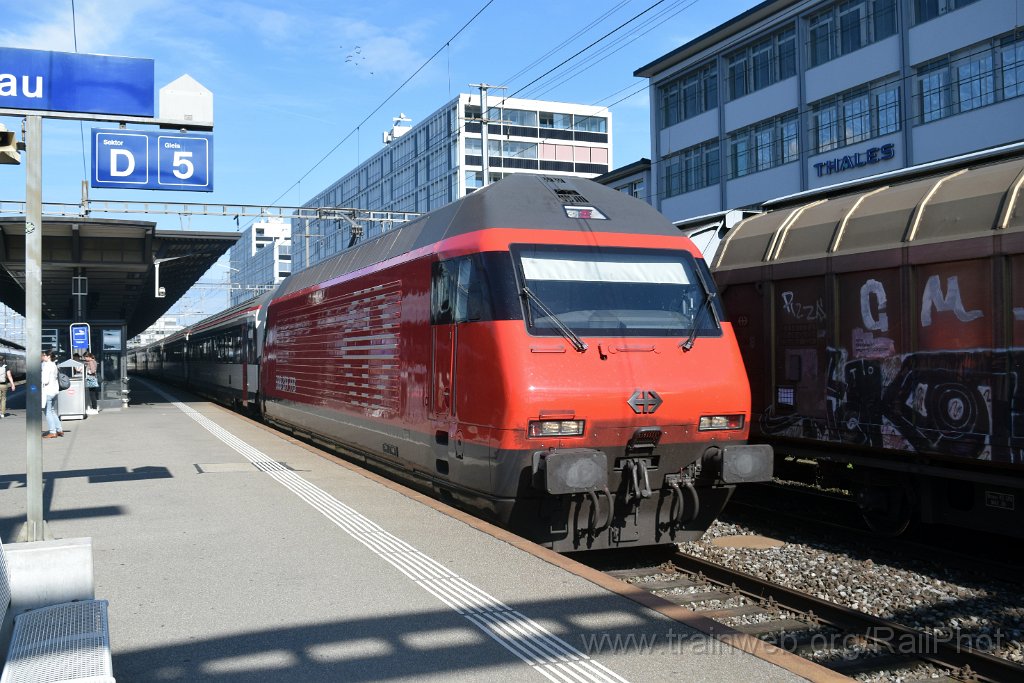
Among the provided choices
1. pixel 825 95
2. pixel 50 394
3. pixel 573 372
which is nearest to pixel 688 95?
pixel 825 95

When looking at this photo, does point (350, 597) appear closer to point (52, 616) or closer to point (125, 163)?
point (52, 616)

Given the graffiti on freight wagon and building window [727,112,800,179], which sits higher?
building window [727,112,800,179]

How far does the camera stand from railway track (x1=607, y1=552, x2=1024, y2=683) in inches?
215

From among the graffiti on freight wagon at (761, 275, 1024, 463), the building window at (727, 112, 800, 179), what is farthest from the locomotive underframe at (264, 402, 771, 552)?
the building window at (727, 112, 800, 179)

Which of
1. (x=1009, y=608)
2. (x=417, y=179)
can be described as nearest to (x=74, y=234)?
(x=1009, y=608)

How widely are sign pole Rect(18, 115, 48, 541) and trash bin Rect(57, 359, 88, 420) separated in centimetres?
1549

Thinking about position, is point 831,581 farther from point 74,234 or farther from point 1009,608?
point 74,234

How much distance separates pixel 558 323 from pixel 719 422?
5.45ft

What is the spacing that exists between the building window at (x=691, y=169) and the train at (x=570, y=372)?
29702 mm

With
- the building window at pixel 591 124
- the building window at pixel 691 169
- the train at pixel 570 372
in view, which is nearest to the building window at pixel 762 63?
the building window at pixel 691 169

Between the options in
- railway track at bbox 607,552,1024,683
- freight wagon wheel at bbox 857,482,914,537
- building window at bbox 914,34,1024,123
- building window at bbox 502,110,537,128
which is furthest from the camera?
building window at bbox 502,110,537,128

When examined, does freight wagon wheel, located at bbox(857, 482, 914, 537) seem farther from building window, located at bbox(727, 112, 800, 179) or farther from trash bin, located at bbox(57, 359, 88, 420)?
building window, located at bbox(727, 112, 800, 179)

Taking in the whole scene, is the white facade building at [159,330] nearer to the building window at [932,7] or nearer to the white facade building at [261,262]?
the white facade building at [261,262]

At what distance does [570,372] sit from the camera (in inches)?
282
